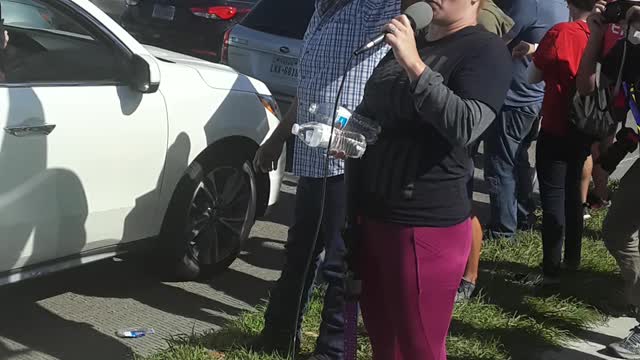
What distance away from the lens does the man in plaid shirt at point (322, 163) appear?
348cm

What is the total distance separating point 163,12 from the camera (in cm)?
1145

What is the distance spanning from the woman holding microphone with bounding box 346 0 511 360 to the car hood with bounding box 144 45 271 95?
7.32 ft

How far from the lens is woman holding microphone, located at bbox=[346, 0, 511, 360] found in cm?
258

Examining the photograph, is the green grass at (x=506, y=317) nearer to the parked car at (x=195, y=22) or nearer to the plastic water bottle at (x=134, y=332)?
the plastic water bottle at (x=134, y=332)

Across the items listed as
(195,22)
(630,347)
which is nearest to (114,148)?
(630,347)

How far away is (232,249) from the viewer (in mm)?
4996

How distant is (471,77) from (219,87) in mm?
2541

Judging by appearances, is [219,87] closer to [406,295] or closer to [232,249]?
[232,249]

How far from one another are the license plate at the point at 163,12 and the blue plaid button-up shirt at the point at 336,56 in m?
8.11

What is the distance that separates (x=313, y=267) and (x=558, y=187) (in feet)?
5.82

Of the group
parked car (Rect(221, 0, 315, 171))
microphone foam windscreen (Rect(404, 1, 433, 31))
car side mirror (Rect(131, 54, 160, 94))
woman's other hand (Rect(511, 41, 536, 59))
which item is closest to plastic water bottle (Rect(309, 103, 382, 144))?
microphone foam windscreen (Rect(404, 1, 433, 31))

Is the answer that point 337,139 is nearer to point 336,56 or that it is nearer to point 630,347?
point 336,56

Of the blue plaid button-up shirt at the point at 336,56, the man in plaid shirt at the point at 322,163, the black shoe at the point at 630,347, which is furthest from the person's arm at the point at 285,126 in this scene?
the black shoe at the point at 630,347

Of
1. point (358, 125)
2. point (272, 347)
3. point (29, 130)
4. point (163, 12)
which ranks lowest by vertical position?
point (272, 347)
